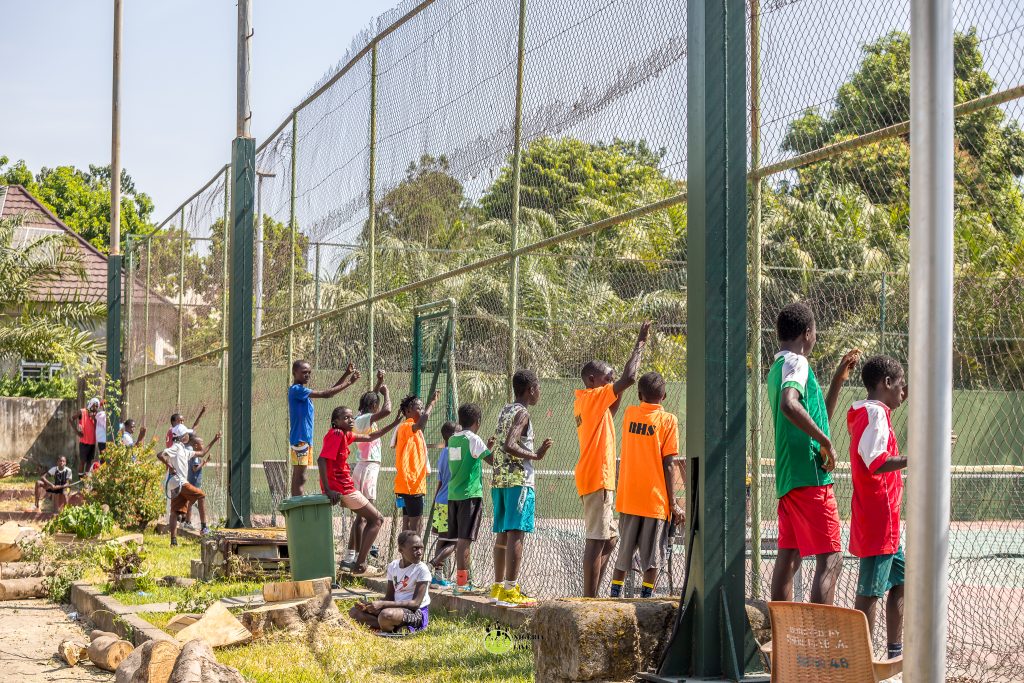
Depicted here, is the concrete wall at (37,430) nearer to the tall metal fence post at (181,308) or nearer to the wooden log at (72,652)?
the tall metal fence post at (181,308)

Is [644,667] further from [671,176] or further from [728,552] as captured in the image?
[671,176]

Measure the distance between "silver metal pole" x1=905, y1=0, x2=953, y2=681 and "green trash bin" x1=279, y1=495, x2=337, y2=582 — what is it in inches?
290

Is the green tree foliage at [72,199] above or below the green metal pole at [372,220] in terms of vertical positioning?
above

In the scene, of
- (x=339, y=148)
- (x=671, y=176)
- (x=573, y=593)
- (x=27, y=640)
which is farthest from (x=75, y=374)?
(x=671, y=176)

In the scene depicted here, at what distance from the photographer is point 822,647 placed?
4.10 metres

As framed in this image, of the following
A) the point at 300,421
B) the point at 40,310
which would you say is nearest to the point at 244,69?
the point at 300,421

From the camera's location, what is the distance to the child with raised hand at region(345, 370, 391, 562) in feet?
35.4

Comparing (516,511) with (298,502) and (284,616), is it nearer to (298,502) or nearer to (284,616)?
(284,616)

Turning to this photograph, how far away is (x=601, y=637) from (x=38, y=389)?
3060cm

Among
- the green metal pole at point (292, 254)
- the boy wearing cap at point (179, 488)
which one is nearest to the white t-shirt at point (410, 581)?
the green metal pole at point (292, 254)

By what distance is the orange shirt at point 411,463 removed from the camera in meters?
10.2

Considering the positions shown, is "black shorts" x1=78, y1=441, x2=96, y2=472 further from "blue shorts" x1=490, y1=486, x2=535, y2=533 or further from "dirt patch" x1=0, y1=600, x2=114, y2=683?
"blue shorts" x1=490, y1=486, x2=535, y2=533

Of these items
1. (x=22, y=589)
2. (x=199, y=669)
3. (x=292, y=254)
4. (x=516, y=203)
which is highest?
(x=292, y=254)

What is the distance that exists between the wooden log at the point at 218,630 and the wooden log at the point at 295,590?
57cm
